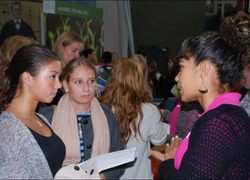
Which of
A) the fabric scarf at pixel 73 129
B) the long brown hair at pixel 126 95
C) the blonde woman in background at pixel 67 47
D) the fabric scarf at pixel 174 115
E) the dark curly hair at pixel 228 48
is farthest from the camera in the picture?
the blonde woman in background at pixel 67 47

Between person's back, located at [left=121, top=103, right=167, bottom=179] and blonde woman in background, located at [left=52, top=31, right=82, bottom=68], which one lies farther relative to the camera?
blonde woman in background, located at [left=52, top=31, right=82, bottom=68]

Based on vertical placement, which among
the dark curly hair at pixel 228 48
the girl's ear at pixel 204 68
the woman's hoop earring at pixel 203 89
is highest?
the dark curly hair at pixel 228 48

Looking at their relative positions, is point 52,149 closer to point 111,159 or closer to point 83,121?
point 111,159

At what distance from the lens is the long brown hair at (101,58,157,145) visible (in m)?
2.36

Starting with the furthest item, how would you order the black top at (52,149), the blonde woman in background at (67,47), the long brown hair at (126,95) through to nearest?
the blonde woman in background at (67,47)
the long brown hair at (126,95)
the black top at (52,149)

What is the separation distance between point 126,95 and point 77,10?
4369 millimetres

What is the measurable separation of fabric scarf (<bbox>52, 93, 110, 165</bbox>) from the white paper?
459 mm

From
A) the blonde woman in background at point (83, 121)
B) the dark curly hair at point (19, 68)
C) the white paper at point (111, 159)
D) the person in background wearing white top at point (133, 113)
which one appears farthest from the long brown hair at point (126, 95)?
the dark curly hair at point (19, 68)

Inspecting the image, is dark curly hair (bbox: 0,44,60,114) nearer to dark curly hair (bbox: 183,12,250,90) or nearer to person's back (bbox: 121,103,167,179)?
dark curly hair (bbox: 183,12,250,90)

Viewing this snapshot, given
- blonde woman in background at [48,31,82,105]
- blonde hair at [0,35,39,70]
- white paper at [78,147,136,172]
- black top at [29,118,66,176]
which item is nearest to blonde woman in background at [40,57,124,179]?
black top at [29,118,66,176]

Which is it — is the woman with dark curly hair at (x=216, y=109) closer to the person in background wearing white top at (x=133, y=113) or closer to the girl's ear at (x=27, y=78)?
the girl's ear at (x=27, y=78)

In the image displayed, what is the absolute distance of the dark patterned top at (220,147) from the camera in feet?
3.30

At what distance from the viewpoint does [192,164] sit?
1.04 m

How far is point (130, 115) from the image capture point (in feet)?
7.73
